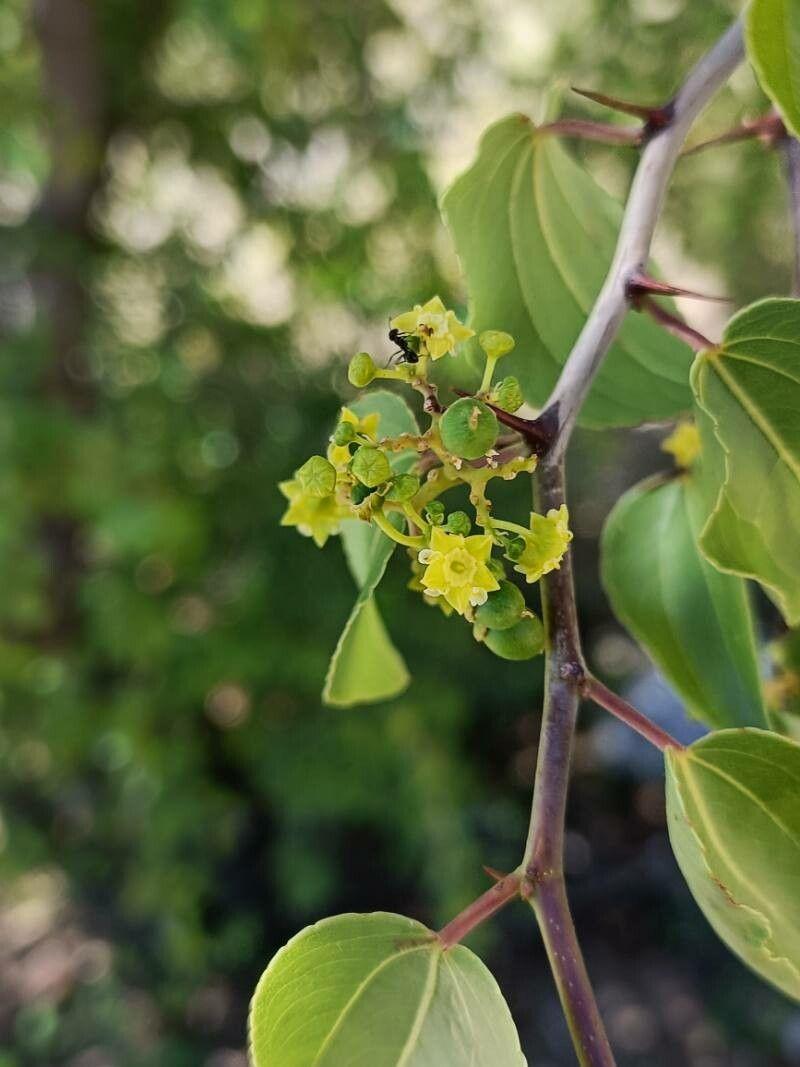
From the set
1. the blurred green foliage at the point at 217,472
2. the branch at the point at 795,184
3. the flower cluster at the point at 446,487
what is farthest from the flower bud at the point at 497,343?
the blurred green foliage at the point at 217,472

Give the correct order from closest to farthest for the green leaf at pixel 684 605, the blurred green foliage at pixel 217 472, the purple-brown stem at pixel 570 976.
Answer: the purple-brown stem at pixel 570 976 < the green leaf at pixel 684 605 < the blurred green foliage at pixel 217 472

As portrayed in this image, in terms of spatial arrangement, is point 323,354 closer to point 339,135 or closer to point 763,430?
point 339,135

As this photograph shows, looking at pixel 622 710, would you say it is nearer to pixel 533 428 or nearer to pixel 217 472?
pixel 533 428

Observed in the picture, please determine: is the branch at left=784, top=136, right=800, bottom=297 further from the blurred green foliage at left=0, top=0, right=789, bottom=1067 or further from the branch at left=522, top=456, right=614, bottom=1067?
the blurred green foliage at left=0, top=0, right=789, bottom=1067

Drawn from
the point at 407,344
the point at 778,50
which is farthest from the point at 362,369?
the point at 778,50

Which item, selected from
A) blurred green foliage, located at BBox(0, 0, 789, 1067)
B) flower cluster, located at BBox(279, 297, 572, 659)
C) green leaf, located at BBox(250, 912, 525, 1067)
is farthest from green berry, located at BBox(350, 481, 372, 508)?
blurred green foliage, located at BBox(0, 0, 789, 1067)

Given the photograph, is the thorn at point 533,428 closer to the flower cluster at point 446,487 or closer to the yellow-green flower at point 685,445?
the flower cluster at point 446,487
